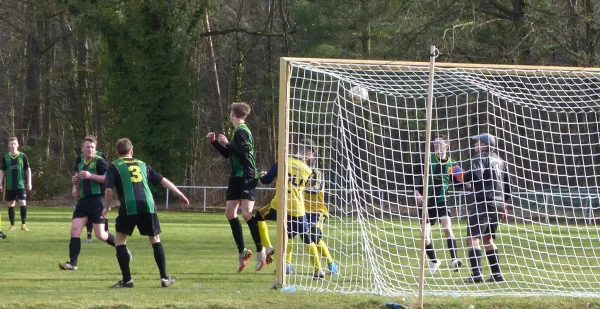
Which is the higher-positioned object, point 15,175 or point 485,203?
point 15,175

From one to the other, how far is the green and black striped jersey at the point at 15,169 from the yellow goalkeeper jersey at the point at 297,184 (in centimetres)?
889

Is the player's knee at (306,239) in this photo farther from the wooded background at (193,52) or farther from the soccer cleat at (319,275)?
the wooded background at (193,52)

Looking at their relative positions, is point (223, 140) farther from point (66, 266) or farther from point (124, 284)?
point (66, 266)

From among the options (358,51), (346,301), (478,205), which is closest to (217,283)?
(346,301)

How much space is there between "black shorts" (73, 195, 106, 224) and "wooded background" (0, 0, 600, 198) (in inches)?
700

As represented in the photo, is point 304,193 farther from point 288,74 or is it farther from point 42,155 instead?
point 42,155

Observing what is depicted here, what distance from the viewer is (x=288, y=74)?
957 centimetres

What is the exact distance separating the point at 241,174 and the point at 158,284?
1.67 meters

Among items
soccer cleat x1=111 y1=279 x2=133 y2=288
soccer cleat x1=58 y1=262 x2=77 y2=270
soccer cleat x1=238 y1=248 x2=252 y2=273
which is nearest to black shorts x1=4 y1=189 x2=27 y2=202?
soccer cleat x1=58 y1=262 x2=77 y2=270

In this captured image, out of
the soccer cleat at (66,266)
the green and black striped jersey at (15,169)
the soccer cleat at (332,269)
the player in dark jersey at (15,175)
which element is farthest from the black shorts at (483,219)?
the green and black striped jersey at (15,169)

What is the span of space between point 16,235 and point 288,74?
380 inches

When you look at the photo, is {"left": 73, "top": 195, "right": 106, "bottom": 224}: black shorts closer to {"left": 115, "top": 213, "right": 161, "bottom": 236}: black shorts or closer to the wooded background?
{"left": 115, "top": 213, "right": 161, "bottom": 236}: black shorts

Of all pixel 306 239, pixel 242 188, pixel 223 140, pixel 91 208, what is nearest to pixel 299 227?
pixel 306 239

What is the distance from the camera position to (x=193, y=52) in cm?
3800
